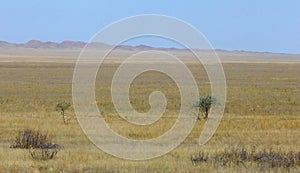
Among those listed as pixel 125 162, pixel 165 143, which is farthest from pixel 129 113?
pixel 125 162

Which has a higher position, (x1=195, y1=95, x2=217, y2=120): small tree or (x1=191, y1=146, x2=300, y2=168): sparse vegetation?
(x1=195, y1=95, x2=217, y2=120): small tree

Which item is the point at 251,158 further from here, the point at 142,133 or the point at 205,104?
the point at 205,104

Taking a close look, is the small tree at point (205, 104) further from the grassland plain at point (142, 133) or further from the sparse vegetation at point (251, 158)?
the sparse vegetation at point (251, 158)

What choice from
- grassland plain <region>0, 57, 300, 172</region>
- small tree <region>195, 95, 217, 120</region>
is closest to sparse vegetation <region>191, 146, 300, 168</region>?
grassland plain <region>0, 57, 300, 172</region>

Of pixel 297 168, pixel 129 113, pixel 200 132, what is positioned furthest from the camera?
pixel 129 113

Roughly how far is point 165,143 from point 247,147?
231 centimetres

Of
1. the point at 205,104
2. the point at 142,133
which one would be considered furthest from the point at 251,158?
the point at 205,104

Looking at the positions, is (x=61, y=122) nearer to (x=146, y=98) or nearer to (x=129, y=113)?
(x=129, y=113)

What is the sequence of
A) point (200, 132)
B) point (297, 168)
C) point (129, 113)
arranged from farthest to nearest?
point (129, 113)
point (200, 132)
point (297, 168)

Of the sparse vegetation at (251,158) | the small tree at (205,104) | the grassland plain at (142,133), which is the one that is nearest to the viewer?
the grassland plain at (142,133)

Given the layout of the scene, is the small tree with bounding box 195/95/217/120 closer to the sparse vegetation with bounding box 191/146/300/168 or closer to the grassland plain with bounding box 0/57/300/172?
the grassland plain with bounding box 0/57/300/172

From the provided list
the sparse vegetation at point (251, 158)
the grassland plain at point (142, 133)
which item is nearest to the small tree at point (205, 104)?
the grassland plain at point (142, 133)

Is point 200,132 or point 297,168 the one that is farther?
point 200,132

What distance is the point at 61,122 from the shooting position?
19.9 meters
